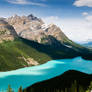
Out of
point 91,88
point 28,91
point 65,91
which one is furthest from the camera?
point 28,91

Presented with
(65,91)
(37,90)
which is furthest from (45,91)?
(65,91)

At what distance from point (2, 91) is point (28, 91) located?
86.1 ft

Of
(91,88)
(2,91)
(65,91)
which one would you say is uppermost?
(91,88)

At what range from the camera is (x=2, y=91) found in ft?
625

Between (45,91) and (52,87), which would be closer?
(45,91)

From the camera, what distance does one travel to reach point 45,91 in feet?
565

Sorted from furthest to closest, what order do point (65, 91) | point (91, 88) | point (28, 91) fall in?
point (28, 91) → point (65, 91) → point (91, 88)

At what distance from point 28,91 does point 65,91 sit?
34977mm

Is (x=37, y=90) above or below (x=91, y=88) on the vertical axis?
below

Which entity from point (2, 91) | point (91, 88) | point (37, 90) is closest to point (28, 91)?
point (37, 90)

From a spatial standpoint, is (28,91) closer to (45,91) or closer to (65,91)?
(45,91)

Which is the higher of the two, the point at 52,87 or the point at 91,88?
the point at 91,88

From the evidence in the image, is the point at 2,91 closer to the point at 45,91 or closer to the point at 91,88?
the point at 45,91

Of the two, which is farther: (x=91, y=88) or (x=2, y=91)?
(x=2, y=91)
